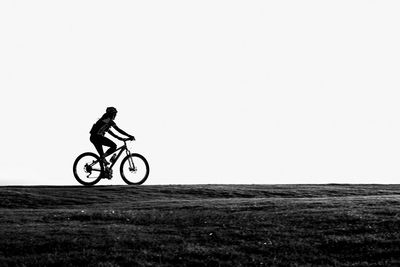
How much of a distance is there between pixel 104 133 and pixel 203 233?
35.9ft

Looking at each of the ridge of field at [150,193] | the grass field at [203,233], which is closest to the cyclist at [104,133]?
the ridge of field at [150,193]

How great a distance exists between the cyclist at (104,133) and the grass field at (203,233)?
3.03 meters

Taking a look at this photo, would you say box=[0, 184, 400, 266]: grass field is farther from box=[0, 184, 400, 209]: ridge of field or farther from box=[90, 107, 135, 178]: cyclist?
box=[90, 107, 135, 178]: cyclist

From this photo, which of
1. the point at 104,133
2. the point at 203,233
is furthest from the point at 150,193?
the point at 203,233

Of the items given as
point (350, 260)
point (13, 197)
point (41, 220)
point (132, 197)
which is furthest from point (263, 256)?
point (13, 197)

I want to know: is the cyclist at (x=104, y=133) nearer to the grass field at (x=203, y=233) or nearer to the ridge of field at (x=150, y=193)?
the ridge of field at (x=150, y=193)

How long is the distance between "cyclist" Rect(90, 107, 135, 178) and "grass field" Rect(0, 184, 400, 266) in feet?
9.94

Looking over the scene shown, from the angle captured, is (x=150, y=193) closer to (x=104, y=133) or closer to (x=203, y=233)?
(x=104, y=133)

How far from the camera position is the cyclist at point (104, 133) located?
25.2m

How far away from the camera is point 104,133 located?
25500 mm

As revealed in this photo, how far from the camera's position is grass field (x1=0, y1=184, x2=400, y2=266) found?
13.4 meters

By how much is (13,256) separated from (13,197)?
10.3 m

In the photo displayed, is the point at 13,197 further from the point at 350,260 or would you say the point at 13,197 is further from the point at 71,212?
the point at 350,260

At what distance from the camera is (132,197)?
2425 cm
